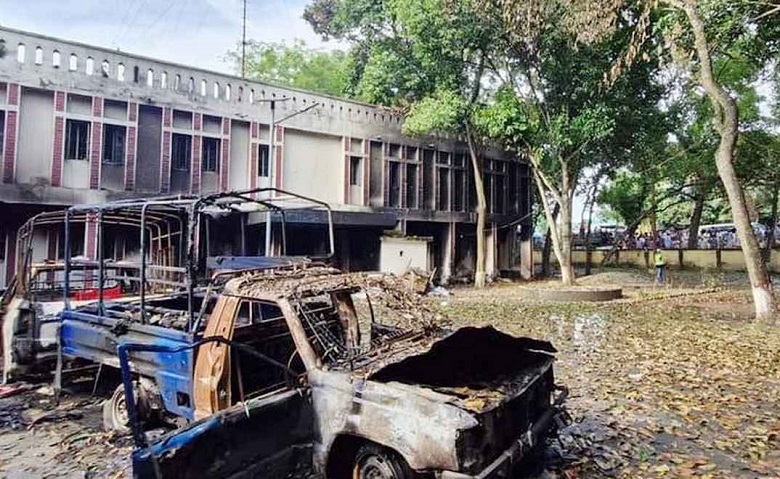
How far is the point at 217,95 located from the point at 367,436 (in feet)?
55.8

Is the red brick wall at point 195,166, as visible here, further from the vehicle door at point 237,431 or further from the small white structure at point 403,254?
the vehicle door at point 237,431

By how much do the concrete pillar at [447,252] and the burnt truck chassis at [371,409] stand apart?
18595mm

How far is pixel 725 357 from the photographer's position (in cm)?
877

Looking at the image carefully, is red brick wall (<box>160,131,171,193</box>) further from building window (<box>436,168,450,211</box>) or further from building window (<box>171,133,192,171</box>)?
building window (<box>436,168,450,211</box>)

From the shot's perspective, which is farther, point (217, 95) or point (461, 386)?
point (217, 95)

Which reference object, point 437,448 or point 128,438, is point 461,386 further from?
point 128,438

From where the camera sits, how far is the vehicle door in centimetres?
319

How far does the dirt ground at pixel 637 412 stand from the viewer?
15.4 feet

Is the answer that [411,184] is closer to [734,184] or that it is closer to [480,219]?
[480,219]

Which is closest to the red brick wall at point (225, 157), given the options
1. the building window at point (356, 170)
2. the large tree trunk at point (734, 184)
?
the building window at point (356, 170)

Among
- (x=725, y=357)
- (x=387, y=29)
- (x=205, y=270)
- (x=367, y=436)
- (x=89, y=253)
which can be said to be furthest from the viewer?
(x=387, y=29)

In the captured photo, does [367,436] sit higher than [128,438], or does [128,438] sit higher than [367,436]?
[367,436]

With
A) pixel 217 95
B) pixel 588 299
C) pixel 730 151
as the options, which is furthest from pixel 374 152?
pixel 730 151

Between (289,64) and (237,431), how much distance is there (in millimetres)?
38269
